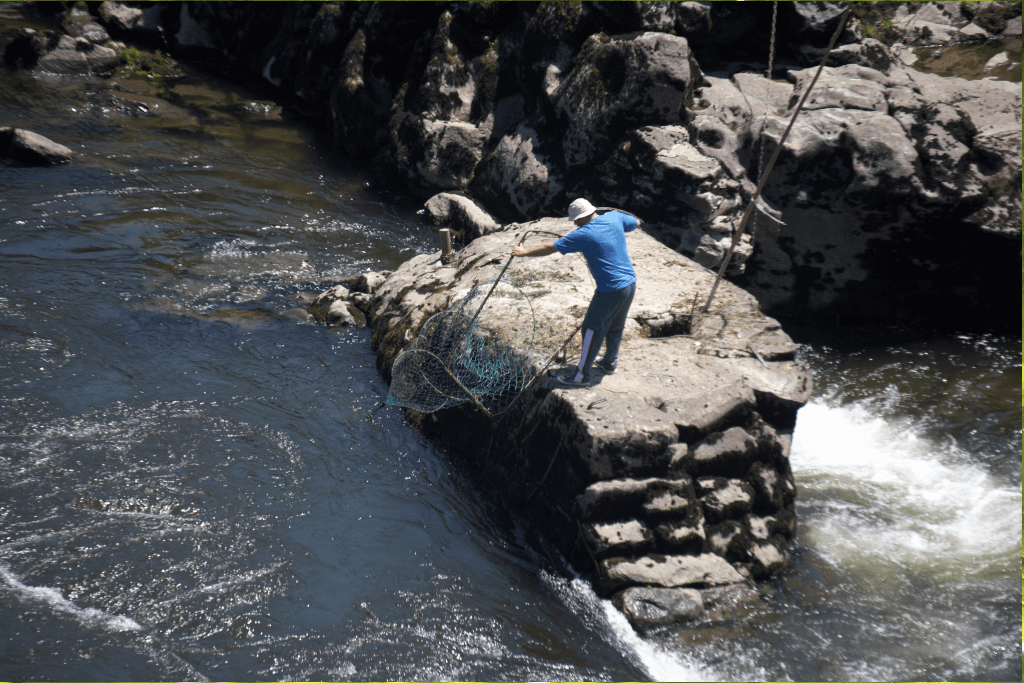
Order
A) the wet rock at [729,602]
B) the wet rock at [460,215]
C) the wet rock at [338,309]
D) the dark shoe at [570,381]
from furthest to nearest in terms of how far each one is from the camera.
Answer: the wet rock at [460,215], the wet rock at [338,309], the dark shoe at [570,381], the wet rock at [729,602]

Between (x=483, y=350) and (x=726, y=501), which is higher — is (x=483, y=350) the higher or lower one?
the higher one

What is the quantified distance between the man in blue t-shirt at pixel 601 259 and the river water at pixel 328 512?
7.17ft

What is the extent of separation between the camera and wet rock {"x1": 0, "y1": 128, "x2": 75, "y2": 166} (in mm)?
12148

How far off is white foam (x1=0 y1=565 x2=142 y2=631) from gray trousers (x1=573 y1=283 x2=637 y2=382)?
422cm

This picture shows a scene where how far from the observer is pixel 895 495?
22.6 ft

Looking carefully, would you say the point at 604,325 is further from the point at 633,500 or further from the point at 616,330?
the point at 633,500

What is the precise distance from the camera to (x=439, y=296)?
8320mm

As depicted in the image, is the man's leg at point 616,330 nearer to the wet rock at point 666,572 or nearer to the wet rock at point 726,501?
the wet rock at point 726,501

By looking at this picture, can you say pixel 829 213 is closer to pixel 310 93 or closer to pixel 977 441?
pixel 977 441

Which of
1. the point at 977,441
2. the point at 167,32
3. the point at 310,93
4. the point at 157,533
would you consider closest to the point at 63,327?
the point at 157,533

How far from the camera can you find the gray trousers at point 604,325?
19.1 ft

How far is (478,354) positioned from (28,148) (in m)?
10.9

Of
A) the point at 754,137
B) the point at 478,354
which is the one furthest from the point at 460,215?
the point at 478,354

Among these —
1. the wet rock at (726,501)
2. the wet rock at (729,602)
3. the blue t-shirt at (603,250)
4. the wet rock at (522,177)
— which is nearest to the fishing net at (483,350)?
the blue t-shirt at (603,250)
